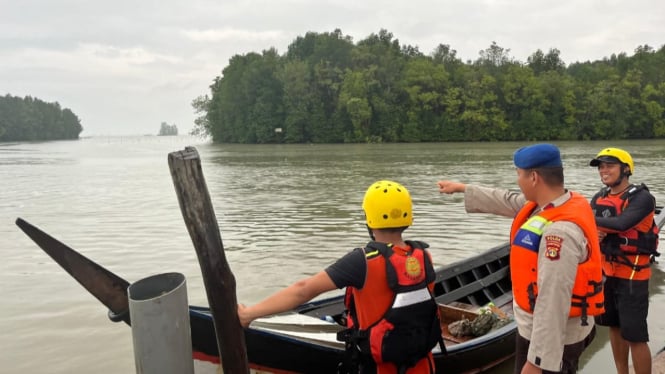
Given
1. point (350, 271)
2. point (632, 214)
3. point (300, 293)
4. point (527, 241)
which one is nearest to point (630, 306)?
→ point (632, 214)

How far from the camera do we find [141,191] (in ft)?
65.3

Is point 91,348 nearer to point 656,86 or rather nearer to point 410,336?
point 410,336

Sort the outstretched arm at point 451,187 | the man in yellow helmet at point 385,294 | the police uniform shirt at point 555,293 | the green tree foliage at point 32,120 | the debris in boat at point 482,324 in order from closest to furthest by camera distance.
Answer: the police uniform shirt at point 555,293, the man in yellow helmet at point 385,294, the outstretched arm at point 451,187, the debris in boat at point 482,324, the green tree foliage at point 32,120

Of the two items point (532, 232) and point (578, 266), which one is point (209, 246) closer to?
point (532, 232)

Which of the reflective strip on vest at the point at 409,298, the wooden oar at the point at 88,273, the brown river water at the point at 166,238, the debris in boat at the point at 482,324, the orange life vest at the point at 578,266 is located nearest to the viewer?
the orange life vest at the point at 578,266

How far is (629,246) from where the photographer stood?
3830mm

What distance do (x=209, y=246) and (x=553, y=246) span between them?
1814 mm

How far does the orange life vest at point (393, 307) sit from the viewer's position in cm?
275

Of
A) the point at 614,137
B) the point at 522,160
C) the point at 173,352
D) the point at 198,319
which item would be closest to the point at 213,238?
the point at 173,352

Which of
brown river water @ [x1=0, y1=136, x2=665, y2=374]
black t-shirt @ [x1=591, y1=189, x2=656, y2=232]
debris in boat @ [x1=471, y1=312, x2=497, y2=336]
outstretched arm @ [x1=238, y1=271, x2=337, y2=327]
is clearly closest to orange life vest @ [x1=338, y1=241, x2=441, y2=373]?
outstretched arm @ [x1=238, y1=271, x2=337, y2=327]

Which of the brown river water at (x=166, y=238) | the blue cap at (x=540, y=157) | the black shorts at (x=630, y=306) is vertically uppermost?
the blue cap at (x=540, y=157)

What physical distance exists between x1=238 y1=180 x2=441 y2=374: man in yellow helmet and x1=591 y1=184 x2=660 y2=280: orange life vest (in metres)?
1.79

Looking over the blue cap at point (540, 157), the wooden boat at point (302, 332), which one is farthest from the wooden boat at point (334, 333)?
the blue cap at point (540, 157)

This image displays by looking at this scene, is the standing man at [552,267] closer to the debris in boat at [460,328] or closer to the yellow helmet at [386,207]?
the yellow helmet at [386,207]
